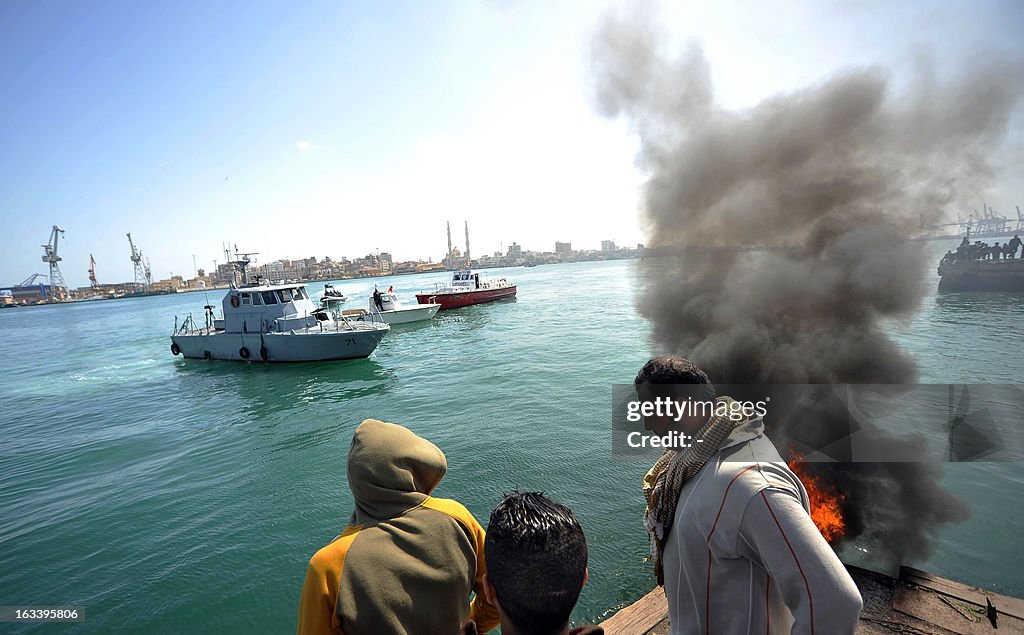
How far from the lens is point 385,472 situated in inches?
76.9

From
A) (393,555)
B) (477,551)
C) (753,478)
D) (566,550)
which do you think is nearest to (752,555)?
(753,478)

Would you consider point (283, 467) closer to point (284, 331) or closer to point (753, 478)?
point (753, 478)

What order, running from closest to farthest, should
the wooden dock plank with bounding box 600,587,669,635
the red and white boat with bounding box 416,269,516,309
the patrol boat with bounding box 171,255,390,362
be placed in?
1. the wooden dock plank with bounding box 600,587,669,635
2. the patrol boat with bounding box 171,255,390,362
3. the red and white boat with bounding box 416,269,516,309

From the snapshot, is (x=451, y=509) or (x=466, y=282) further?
(x=466, y=282)

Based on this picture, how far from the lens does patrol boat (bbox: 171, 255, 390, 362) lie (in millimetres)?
20797

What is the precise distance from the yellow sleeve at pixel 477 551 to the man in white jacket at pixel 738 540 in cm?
89

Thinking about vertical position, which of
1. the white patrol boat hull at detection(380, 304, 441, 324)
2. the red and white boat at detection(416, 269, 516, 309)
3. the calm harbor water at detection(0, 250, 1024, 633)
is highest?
the red and white boat at detection(416, 269, 516, 309)

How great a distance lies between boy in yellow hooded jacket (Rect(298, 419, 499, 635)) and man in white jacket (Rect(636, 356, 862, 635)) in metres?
0.97

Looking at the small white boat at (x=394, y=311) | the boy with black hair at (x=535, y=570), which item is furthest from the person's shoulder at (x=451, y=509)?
the small white boat at (x=394, y=311)

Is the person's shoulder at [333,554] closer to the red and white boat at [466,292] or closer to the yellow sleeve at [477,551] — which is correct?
the yellow sleeve at [477,551]

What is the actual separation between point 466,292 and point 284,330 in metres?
21.5

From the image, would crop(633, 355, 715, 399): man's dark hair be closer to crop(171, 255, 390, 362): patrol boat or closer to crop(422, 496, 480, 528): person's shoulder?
crop(422, 496, 480, 528): person's shoulder

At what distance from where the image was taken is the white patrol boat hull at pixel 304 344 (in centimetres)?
2066

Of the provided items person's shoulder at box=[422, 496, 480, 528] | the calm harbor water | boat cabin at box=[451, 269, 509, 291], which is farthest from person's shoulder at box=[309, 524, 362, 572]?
boat cabin at box=[451, 269, 509, 291]
